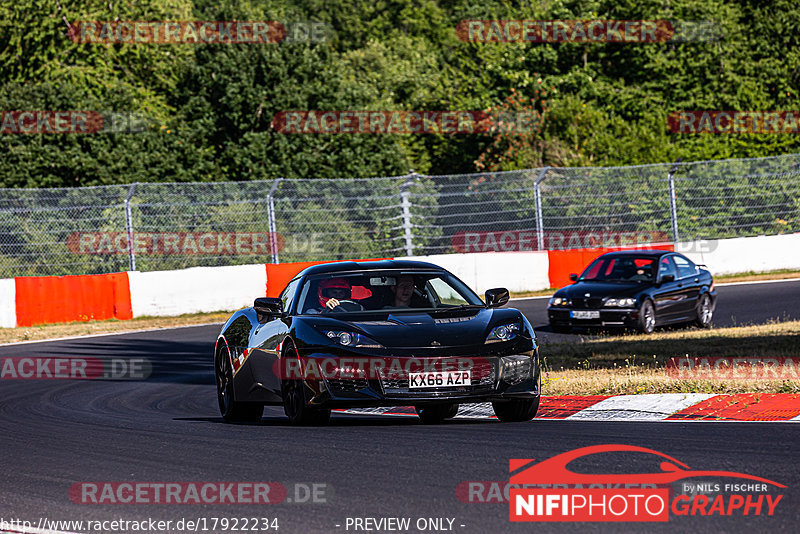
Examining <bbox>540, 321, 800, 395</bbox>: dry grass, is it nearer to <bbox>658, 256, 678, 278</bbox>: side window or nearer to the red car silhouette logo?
<bbox>658, 256, 678, 278</bbox>: side window

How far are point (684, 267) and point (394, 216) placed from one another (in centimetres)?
862

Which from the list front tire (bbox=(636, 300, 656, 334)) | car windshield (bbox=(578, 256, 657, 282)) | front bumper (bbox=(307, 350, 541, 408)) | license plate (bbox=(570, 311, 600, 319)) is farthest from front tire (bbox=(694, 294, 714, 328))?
front bumper (bbox=(307, 350, 541, 408))

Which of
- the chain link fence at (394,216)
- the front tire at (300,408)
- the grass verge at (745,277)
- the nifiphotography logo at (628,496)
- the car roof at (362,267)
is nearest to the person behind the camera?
the nifiphotography logo at (628,496)

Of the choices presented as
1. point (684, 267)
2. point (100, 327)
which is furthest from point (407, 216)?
point (684, 267)

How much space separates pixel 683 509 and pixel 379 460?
2188 mm

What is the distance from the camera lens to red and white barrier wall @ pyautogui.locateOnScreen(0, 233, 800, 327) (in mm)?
22391

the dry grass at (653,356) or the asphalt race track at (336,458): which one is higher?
the asphalt race track at (336,458)

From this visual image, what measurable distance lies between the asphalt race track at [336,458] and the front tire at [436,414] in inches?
5.6

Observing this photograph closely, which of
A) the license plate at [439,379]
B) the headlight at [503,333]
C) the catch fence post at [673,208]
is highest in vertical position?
the catch fence post at [673,208]

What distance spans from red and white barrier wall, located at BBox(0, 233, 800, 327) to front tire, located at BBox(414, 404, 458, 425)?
14.0 metres

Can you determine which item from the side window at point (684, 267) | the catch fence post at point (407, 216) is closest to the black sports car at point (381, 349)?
the side window at point (684, 267)

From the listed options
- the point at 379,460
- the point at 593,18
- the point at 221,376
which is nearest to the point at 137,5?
the point at 593,18

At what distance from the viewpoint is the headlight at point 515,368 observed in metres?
8.38

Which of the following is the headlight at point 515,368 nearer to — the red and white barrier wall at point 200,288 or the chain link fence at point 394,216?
the red and white barrier wall at point 200,288
